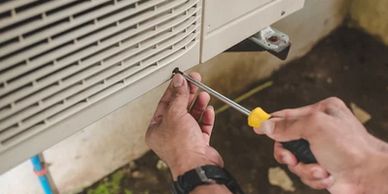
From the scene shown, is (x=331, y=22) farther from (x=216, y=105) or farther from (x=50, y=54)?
(x=50, y=54)

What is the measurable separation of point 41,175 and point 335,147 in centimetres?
93

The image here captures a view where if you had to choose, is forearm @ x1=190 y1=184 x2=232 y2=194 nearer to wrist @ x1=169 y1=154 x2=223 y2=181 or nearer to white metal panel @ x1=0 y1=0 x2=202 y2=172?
wrist @ x1=169 y1=154 x2=223 y2=181

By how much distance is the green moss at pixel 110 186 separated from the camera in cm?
150

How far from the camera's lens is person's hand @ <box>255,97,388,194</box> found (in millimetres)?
604

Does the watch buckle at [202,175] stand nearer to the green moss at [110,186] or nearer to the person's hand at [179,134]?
the person's hand at [179,134]

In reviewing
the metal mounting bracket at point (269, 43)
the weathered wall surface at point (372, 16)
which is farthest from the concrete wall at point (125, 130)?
the metal mounting bracket at point (269, 43)

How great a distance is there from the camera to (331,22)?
2.10 meters

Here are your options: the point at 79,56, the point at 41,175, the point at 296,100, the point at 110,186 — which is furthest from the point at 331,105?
the point at 296,100

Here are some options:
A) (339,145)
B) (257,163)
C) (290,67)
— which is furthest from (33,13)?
(290,67)

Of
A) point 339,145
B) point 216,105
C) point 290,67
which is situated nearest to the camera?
point 339,145

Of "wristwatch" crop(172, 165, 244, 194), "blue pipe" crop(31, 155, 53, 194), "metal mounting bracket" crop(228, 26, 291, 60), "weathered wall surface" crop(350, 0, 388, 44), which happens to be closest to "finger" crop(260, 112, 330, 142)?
"wristwatch" crop(172, 165, 244, 194)

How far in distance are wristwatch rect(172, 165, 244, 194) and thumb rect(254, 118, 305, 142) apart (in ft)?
0.33

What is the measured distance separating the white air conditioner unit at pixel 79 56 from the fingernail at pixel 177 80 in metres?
0.02

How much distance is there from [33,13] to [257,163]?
1.27 meters
